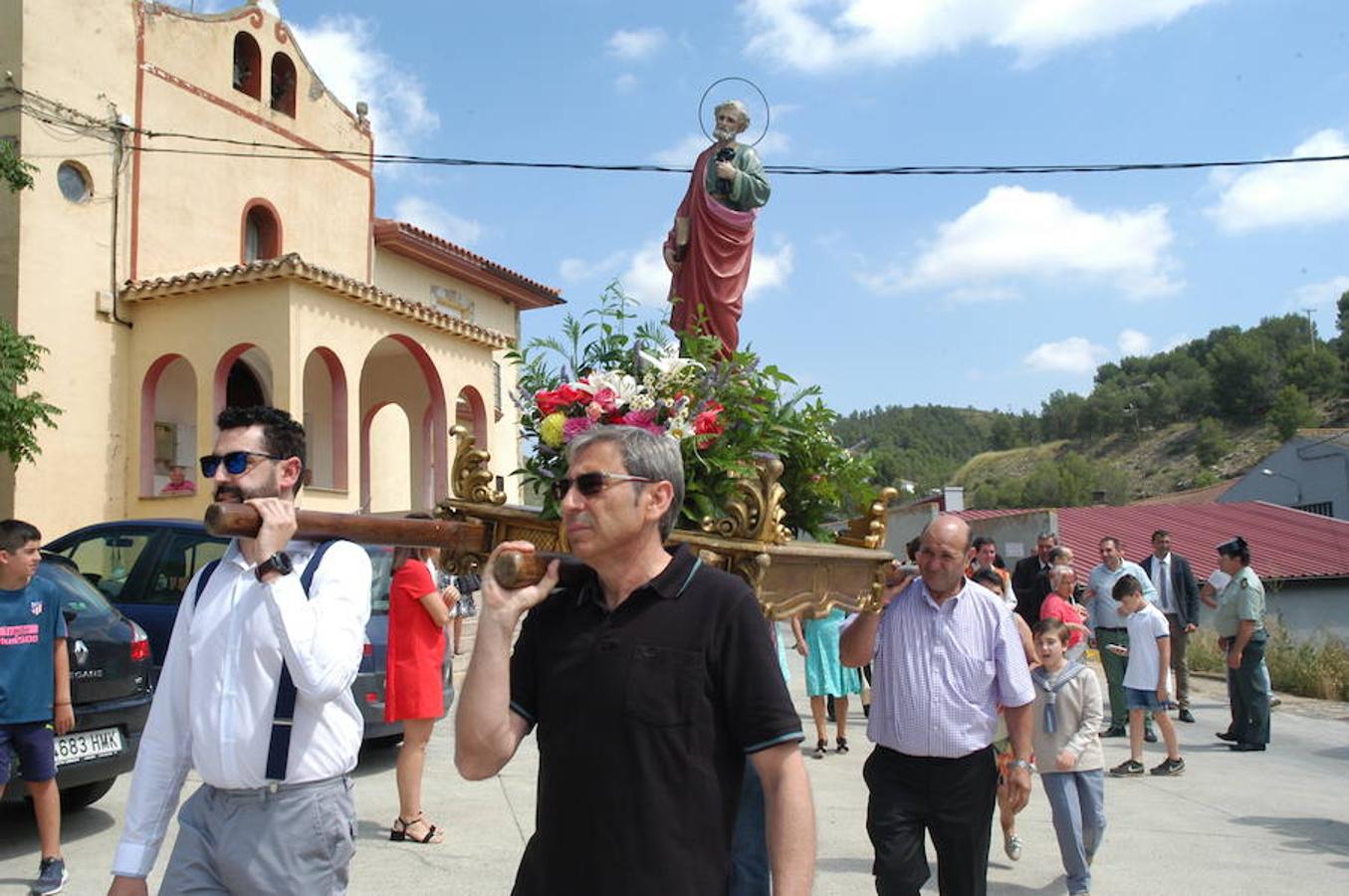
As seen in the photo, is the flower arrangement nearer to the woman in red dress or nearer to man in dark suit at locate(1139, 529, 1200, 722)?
the woman in red dress

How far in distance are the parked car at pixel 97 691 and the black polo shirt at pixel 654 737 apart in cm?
447

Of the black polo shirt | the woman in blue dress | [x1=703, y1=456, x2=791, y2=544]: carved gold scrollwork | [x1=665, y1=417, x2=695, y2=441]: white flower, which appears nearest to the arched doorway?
the woman in blue dress

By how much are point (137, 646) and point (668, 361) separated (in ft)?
Result: 14.7

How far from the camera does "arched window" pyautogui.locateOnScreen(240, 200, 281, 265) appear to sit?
18.8m

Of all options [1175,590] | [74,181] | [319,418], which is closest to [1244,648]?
[1175,590]

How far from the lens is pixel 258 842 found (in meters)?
2.73

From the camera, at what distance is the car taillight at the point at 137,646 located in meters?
6.41

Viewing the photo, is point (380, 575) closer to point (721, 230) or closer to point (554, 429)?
point (721, 230)

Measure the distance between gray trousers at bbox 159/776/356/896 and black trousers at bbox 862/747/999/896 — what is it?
2.25 metres

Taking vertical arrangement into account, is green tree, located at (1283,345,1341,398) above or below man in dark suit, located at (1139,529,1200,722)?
above

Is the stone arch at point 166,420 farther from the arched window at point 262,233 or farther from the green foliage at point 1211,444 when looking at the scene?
the green foliage at point 1211,444

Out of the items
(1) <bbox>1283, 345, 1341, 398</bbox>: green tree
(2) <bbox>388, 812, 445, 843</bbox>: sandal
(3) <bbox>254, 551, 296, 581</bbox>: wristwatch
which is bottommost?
(2) <bbox>388, 812, 445, 843</bbox>: sandal

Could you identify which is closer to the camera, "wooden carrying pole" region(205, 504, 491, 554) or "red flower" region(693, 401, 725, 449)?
"wooden carrying pole" region(205, 504, 491, 554)

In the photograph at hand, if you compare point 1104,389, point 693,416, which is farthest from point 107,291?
point 1104,389
